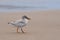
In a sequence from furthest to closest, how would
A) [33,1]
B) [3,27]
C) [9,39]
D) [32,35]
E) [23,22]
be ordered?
1. [33,1]
2. [3,27]
3. [23,22]
4. [32,35]
5. [9,39]

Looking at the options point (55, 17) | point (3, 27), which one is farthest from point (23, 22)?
point (55, 17)

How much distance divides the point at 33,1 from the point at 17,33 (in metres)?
7.09

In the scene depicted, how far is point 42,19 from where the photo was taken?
805 centimetres

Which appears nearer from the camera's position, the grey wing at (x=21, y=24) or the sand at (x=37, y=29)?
the sand at (x=37, y=29)

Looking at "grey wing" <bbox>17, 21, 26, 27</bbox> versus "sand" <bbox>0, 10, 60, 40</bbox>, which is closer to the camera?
"sand" <bbox>0, 10, 60, 40</bbox>

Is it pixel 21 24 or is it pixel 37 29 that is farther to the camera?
pixel 37 29

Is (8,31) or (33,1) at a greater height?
(33,1)

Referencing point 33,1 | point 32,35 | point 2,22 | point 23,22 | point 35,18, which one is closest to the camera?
point 32,35

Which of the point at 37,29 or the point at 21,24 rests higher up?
the point at 21,24

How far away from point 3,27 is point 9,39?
1.40 meters

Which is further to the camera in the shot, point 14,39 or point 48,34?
point 48,34

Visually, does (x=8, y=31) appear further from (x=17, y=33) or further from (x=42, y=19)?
(x=42, y=19)

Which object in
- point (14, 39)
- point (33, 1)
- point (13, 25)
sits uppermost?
point (33, 1)

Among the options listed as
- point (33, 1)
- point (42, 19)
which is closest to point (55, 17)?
point (42, 19)
